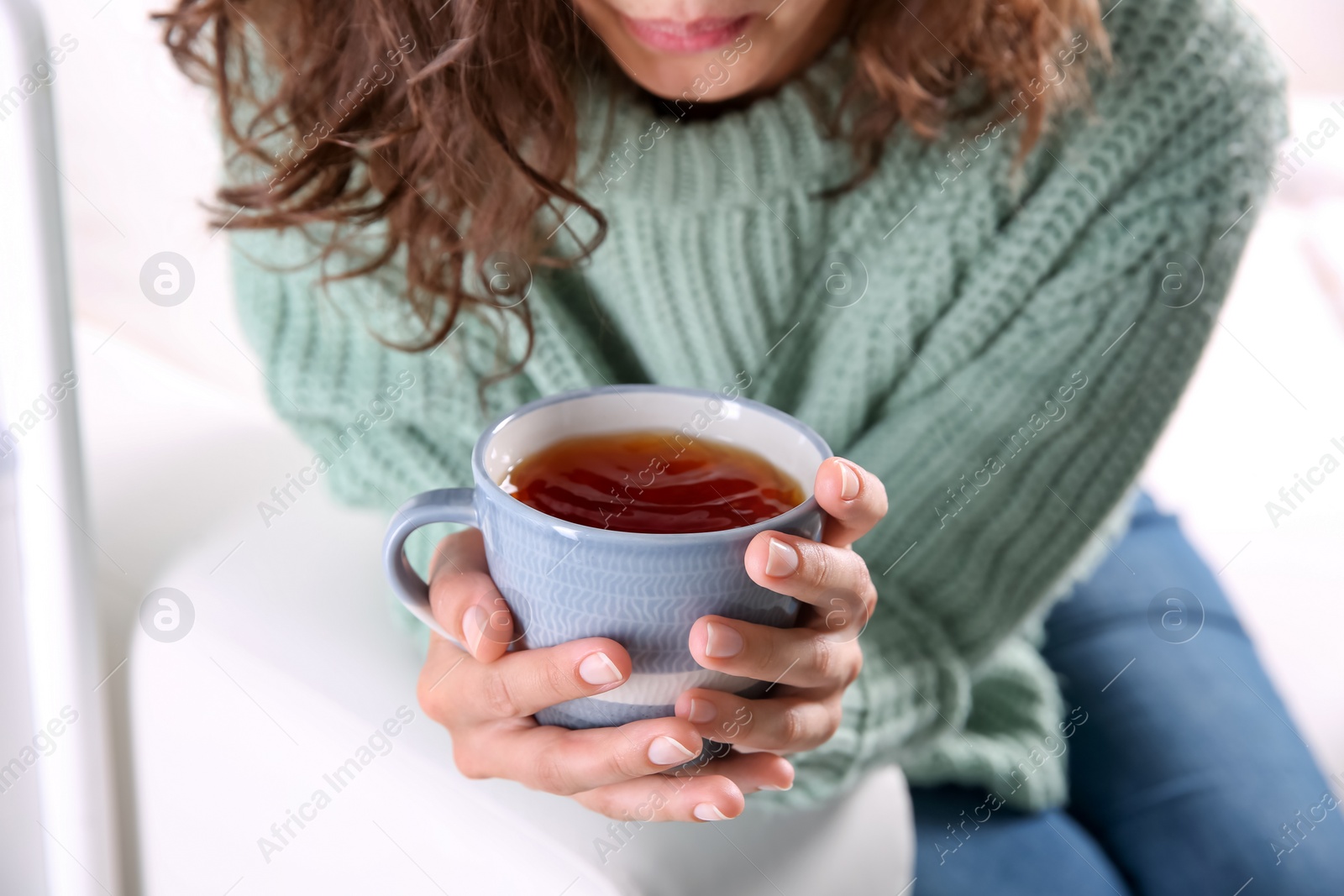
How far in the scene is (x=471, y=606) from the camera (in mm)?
447

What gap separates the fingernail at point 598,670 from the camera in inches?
15.6

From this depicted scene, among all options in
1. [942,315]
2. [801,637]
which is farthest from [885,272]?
[801,637]

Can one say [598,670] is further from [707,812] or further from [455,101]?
[455,101]

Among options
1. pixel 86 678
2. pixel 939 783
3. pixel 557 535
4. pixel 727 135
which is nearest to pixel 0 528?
pixel 86 678

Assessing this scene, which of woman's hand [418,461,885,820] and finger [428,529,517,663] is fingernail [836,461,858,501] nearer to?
woman's hand [418,461,885,820]

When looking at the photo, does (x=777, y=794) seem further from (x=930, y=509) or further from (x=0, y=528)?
(x=0, y=528)

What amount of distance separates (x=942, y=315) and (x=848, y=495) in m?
0.38

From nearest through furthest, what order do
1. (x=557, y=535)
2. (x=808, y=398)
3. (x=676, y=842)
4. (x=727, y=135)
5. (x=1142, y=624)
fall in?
(x=557, y=535) → (x=676, y=842) → (x=727, y=135) → (x=808, y=398) → (x=1142, y=624)

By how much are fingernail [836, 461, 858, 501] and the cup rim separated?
12 mm

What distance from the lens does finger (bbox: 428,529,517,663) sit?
443mm

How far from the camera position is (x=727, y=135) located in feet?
2.22

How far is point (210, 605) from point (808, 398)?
17.2 inches

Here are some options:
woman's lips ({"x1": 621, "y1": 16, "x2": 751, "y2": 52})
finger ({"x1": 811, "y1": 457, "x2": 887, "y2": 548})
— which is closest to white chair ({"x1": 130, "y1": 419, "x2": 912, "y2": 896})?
finger ({"x1": 811, "y1": 457, "x2": 887, "y2": 548})

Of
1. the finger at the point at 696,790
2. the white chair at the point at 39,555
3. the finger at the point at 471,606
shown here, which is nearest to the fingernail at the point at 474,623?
the finger at the point at 471,606
